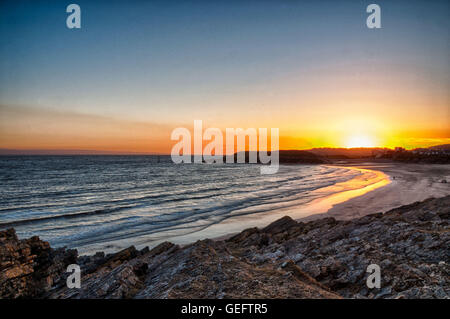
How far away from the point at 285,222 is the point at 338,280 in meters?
9.11

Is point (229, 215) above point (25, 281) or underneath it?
underneath

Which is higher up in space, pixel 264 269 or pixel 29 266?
pixel 264 269

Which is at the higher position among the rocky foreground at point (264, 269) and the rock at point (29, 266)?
the rocky foreground at point (264, 269)

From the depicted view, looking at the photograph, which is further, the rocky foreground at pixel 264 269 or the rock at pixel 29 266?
the rock at pixel 29 266

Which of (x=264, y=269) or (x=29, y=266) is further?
(x=29, y=266)

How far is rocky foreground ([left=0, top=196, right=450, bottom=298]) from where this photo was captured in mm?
4609

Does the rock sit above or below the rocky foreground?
below

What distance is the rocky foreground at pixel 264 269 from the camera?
461 centimetres

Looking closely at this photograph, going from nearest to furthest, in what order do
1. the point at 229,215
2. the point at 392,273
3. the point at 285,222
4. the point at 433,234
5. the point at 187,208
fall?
1. the point at 392,273
2. the point at 433,234
3. the point at 285,222
4. the point at 229,215
5. the point at 187,208

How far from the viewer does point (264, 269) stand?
5.54 meters

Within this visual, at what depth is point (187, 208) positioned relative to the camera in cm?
2489

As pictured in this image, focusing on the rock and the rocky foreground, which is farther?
the rock
